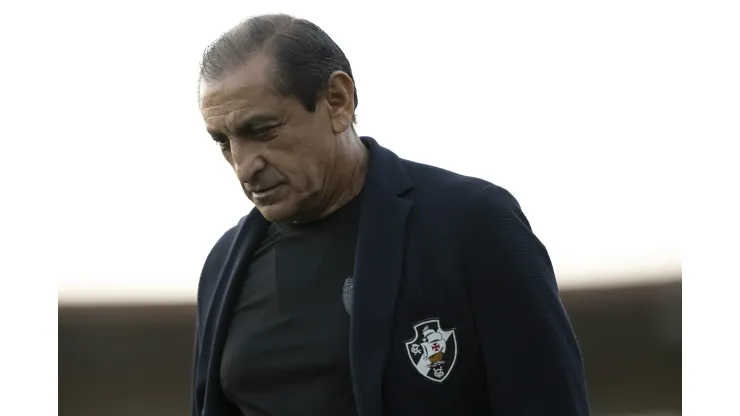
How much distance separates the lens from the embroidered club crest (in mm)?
2039

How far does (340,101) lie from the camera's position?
2271 millimetres

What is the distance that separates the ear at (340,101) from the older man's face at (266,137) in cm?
5

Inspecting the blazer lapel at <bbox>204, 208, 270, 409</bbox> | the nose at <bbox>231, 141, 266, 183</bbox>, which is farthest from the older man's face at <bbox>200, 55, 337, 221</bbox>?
the blazer lapel at <bbox>204, 208, 270, 409</bbox>

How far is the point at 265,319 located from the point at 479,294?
0.48 m

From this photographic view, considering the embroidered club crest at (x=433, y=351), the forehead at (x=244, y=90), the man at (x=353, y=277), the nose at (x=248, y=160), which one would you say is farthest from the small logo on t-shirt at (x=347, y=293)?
the forehead at (x=244, y=90)

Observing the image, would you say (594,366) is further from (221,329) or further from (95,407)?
(221,329)

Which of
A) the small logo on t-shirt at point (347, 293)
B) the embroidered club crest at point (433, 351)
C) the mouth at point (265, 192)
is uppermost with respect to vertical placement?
the mouth at point (265, 192)

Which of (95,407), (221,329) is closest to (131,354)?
(95,407)

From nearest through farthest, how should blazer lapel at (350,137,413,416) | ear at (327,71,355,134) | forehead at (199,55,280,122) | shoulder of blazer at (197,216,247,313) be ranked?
blazer lapel at (350,137,413,416) < forehead at (199,55,280,122) < ear at (327,71,355,134) < shoulder of blazer at (197,216,247,313)

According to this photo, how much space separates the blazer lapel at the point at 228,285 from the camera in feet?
7.50

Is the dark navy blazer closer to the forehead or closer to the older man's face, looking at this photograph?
the older man's face

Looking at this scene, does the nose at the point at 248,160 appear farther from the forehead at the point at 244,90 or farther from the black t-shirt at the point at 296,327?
the black t-shirt at the point at 296,327

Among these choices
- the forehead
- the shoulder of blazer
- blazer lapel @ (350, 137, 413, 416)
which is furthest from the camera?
the shoulder of blazer

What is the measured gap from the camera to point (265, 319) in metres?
2.23
